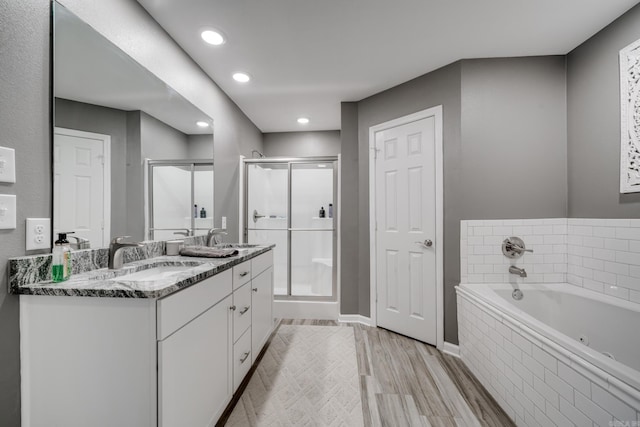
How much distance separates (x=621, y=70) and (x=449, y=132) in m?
1.03

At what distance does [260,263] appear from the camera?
2.14 meters

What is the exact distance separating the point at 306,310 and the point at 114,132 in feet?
8.05

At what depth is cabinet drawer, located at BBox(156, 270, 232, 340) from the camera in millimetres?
1006

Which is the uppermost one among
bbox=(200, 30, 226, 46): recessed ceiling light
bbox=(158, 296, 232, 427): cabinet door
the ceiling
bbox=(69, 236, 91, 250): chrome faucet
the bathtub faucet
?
the ceiling

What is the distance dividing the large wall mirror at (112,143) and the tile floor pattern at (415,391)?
1.27 m

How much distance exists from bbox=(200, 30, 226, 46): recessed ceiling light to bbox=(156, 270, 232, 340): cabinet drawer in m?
1.60

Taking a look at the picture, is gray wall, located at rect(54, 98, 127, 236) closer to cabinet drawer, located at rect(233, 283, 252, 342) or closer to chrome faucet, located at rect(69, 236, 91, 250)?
chrome faucet, located at rect(69, 236, 91, 250)

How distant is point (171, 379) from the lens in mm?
1046

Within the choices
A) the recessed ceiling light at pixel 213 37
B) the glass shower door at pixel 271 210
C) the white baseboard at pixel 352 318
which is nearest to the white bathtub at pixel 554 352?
the white baseboard at pixel 352 318

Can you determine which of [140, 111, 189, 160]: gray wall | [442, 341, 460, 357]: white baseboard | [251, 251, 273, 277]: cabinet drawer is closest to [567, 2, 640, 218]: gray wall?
[442, 341, 460, 357]: white baseboard

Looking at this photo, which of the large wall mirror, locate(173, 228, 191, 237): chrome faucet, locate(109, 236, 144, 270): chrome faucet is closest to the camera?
the large wall mirror

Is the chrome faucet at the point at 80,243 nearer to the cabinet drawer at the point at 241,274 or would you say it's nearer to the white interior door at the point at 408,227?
the cabinet drawer at the point at 241,274

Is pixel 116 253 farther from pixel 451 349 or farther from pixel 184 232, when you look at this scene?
pixel 451 349

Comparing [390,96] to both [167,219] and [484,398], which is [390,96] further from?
[484,398]
